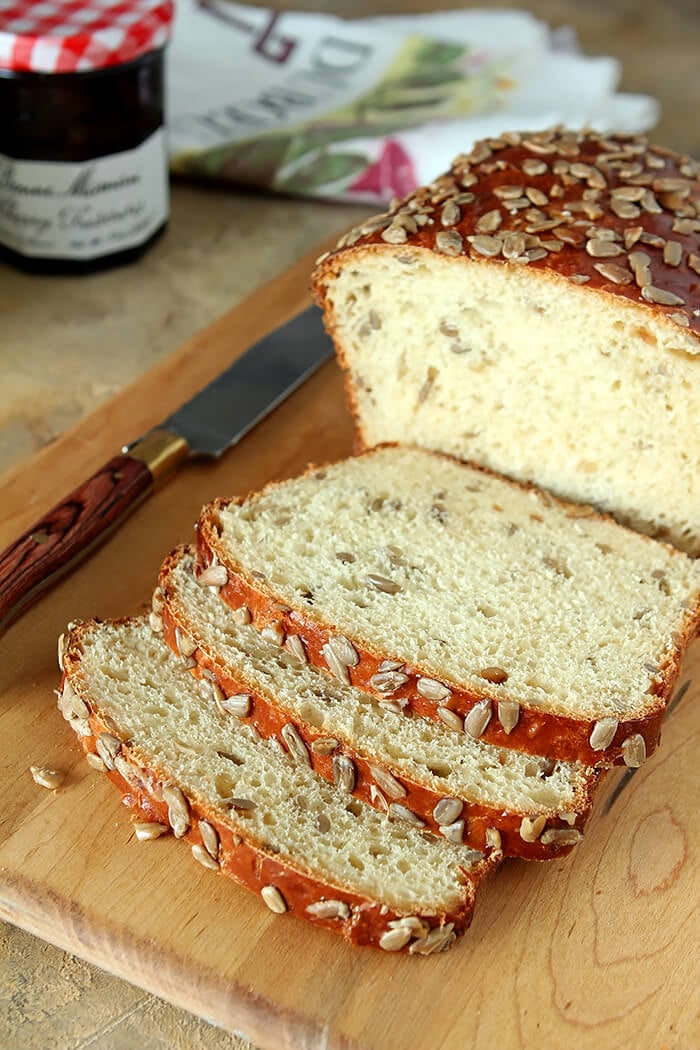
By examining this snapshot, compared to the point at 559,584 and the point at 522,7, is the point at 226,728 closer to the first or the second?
the point at 559,584

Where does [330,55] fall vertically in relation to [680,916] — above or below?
above

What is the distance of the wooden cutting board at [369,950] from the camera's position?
206 centimetres

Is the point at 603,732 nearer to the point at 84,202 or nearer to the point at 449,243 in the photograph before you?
the point at 449,243

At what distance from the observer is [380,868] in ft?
7.25

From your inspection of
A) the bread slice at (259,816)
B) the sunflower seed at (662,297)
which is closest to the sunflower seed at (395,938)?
the bread slice at (259,816)

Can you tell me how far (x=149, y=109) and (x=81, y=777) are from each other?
2.38 m

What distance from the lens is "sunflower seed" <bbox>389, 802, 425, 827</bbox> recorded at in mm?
2295

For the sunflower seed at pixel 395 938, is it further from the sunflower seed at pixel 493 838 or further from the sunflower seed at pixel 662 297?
the sunflower seed at pixel 662 297

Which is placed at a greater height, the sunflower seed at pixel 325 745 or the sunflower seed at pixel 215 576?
the sunflower seed at pixel 215 576

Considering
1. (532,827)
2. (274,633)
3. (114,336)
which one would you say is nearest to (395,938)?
(532,827)

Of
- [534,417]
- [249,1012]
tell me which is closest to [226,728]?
[249,1012]

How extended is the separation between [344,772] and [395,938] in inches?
13.9

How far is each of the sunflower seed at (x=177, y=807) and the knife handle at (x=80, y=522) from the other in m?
0.63

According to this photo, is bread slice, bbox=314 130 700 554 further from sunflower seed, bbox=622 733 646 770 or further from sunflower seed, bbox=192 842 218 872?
sunflower seed, bbox=192 842 218 872
